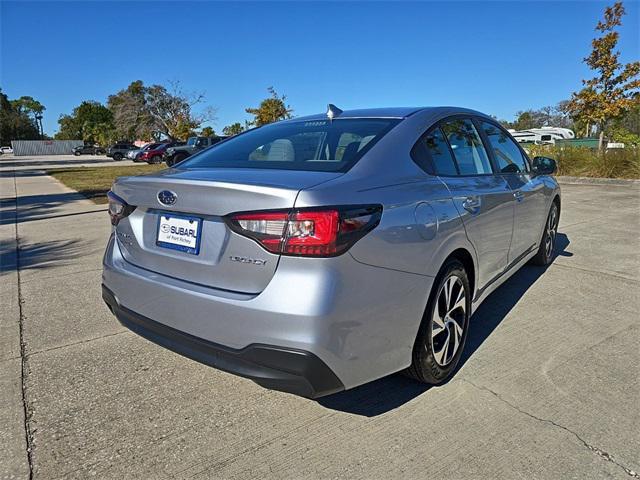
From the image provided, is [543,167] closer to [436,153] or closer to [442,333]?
[436,153]

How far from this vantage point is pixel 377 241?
1911 mm

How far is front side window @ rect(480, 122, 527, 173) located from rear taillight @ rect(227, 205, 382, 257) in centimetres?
215

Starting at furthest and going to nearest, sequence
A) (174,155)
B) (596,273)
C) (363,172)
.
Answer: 1. (174,155)
2. (596,273)
3. (363,172)

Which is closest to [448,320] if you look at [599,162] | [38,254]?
[38,254]

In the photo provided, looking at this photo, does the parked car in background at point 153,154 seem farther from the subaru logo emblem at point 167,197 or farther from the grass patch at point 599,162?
the subaru logo emblem at point 167,197

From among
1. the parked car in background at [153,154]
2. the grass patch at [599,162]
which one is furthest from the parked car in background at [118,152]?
the grass patch at [599,162]

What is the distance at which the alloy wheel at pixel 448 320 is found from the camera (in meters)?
2.46

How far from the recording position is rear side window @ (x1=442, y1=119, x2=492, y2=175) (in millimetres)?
2906

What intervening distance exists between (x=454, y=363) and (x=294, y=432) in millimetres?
1075

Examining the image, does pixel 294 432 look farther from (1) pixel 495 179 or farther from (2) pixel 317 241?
(1) pixel 495 179

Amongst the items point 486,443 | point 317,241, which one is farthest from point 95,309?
point 486,443

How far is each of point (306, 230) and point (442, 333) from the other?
48.5 inches

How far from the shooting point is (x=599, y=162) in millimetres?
13516

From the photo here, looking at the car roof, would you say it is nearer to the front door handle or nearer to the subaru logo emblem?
the front door handle
